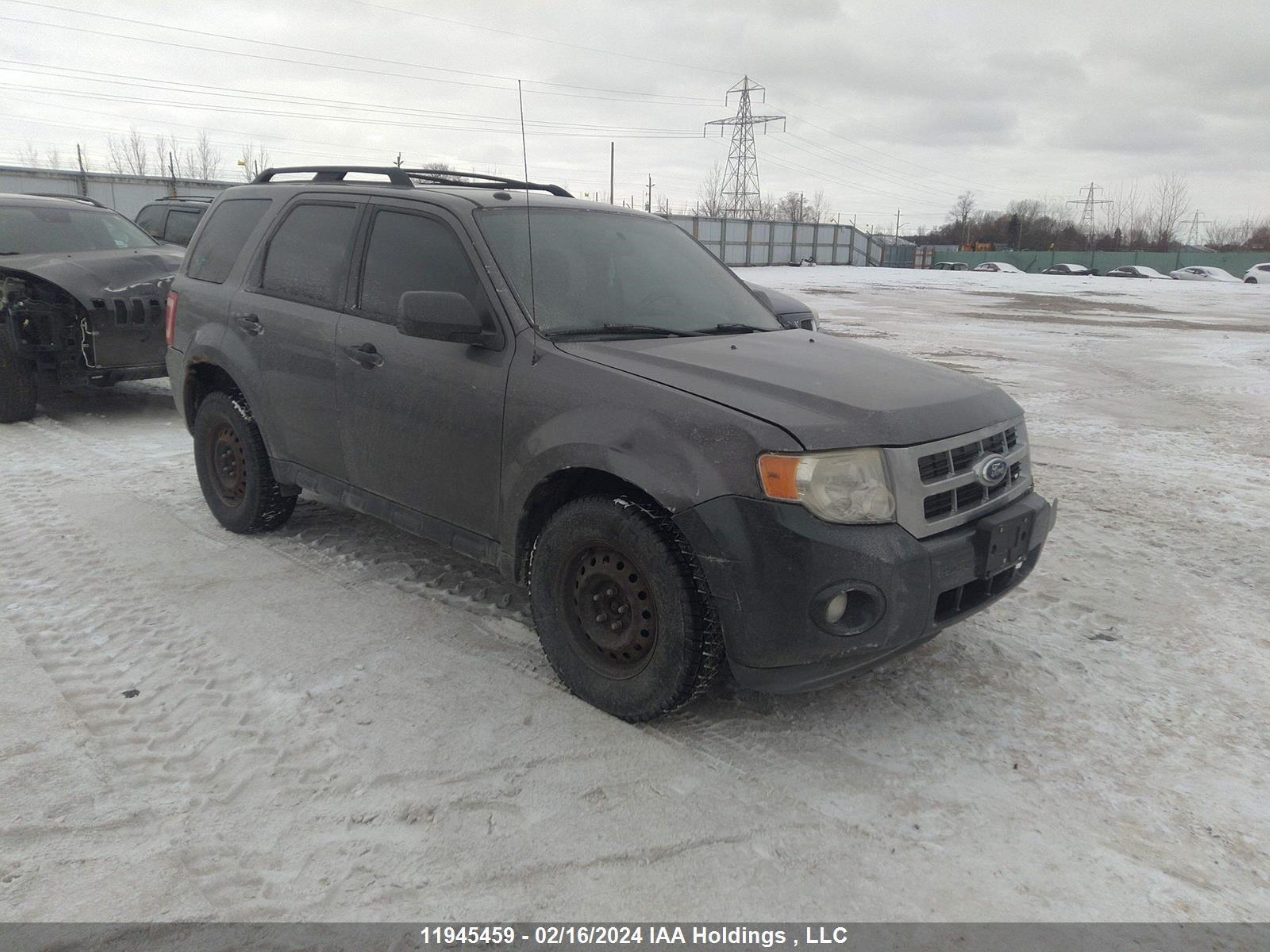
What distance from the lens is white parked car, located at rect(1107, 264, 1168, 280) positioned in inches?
2014

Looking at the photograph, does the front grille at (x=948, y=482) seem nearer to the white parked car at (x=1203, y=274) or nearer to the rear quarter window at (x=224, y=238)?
the rear quarter window at (x=224, y=238)

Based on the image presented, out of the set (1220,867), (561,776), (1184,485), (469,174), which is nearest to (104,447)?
(469,174)

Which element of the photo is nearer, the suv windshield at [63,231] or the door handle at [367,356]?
the door handle at [367,356]

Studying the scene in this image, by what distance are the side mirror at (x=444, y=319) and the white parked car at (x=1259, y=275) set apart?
2028 inches

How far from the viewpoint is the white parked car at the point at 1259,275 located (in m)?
44.7

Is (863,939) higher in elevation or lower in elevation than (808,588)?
lower

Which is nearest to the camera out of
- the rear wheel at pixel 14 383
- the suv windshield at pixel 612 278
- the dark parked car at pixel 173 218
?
the suv windshield at pixel 612 278

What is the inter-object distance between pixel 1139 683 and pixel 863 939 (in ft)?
6.47

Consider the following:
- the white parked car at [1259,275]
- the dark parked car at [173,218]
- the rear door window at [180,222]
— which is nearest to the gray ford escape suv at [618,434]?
the dark parked car at [173,218]

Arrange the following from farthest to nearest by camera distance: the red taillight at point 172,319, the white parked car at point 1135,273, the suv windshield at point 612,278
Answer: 1. the white parked car at point 1135,273
2. the red taillight at point 172,319
3. the suv windshield at point 612,278

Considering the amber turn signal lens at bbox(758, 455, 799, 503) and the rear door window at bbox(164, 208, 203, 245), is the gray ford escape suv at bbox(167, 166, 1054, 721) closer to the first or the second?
the amber turn signal lens at bbox(758, 455, 799, 503)

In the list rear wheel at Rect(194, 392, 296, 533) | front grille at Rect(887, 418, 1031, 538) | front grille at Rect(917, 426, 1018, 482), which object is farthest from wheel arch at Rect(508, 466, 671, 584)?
rear wheel at Rect(194, 392, 296, 533)

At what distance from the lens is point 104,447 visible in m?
6.97

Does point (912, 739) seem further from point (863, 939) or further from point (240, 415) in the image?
point (240, 415)
